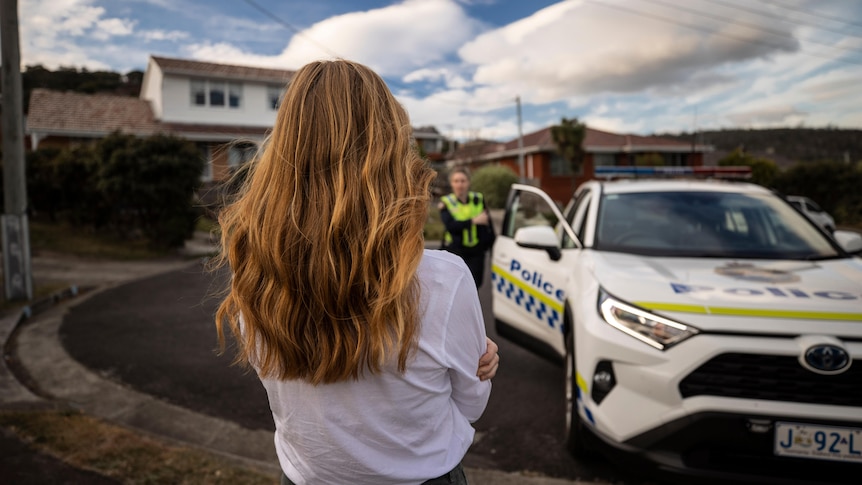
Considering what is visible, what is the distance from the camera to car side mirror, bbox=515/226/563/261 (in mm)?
4148

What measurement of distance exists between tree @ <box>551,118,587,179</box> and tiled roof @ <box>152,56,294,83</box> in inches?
646

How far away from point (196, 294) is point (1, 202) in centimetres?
809

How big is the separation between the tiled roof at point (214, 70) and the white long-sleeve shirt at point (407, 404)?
27.1m

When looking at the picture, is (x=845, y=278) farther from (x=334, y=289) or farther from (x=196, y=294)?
(x=196, y=294)

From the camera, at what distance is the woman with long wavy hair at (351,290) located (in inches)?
46.6

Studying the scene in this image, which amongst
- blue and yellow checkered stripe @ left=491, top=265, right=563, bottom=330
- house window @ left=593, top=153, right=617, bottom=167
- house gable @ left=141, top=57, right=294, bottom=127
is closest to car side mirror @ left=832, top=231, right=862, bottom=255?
blue and yellow checkered stripe @ left=491, top=265, right=563, bottom=330

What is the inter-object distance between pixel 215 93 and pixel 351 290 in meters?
30.0

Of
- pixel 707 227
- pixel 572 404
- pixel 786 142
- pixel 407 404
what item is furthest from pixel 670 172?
pixel 786 142

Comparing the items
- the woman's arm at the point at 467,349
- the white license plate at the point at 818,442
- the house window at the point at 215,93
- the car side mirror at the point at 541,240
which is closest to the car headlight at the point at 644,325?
the white license plate at the point at 818,442

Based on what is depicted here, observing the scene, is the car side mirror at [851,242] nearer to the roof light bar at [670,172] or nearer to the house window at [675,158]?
the roof light bar at [670,172]

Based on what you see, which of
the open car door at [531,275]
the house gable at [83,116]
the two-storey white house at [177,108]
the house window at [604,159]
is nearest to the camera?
the open car door at [531,275]

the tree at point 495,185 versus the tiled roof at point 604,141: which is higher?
the tiled roof at point 604,141

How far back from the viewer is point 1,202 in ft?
45.7

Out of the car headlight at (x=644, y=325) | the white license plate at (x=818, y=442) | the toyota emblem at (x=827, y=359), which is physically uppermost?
the car headlight at (x=644, y=325)
